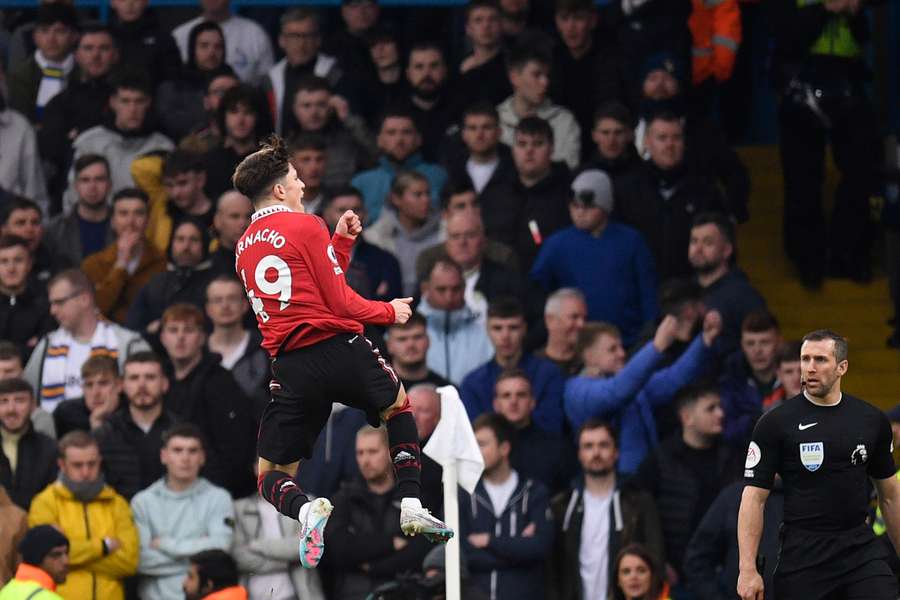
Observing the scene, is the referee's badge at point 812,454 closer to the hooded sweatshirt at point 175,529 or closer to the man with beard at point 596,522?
the man with beard at point 596,522

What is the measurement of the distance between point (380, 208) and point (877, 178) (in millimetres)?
3835

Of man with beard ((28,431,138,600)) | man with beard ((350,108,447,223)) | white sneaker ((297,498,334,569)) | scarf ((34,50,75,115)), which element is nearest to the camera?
white sneaker ((297,498,334,569))

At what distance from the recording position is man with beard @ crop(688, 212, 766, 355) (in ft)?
46.0

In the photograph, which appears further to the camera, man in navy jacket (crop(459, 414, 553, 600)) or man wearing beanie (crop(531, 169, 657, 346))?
man wearing beanie (crop(531, 169, 657, 346))

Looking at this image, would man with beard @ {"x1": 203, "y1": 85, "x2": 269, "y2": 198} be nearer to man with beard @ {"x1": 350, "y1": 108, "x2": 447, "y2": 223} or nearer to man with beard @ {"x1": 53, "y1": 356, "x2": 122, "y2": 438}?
man with beard @ {"x1": 350, "y1": 108, "x2": 447, "y2": 223}

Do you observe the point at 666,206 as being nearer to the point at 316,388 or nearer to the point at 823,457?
the point at 823,457

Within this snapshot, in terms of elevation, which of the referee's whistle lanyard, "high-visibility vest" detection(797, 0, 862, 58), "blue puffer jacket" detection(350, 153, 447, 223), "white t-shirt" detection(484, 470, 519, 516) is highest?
"high-visibility vest" detection(797, 0, 862, 58)

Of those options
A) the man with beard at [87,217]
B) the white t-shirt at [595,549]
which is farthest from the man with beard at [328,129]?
the white t-shirt at [595,549]

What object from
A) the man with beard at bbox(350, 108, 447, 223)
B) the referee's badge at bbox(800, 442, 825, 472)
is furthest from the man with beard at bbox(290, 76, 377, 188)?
the referee's badge at bbox(800, 442, 825, 472)

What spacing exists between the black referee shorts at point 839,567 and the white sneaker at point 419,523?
1967 millimetres

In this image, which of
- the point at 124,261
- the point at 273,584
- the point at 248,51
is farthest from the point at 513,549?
the point at 248,51

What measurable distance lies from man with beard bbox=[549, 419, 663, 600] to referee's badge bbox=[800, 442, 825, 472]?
2.59 m

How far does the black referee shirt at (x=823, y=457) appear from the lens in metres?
10.3

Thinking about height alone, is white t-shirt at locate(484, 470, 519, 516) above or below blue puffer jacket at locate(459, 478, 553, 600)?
above
